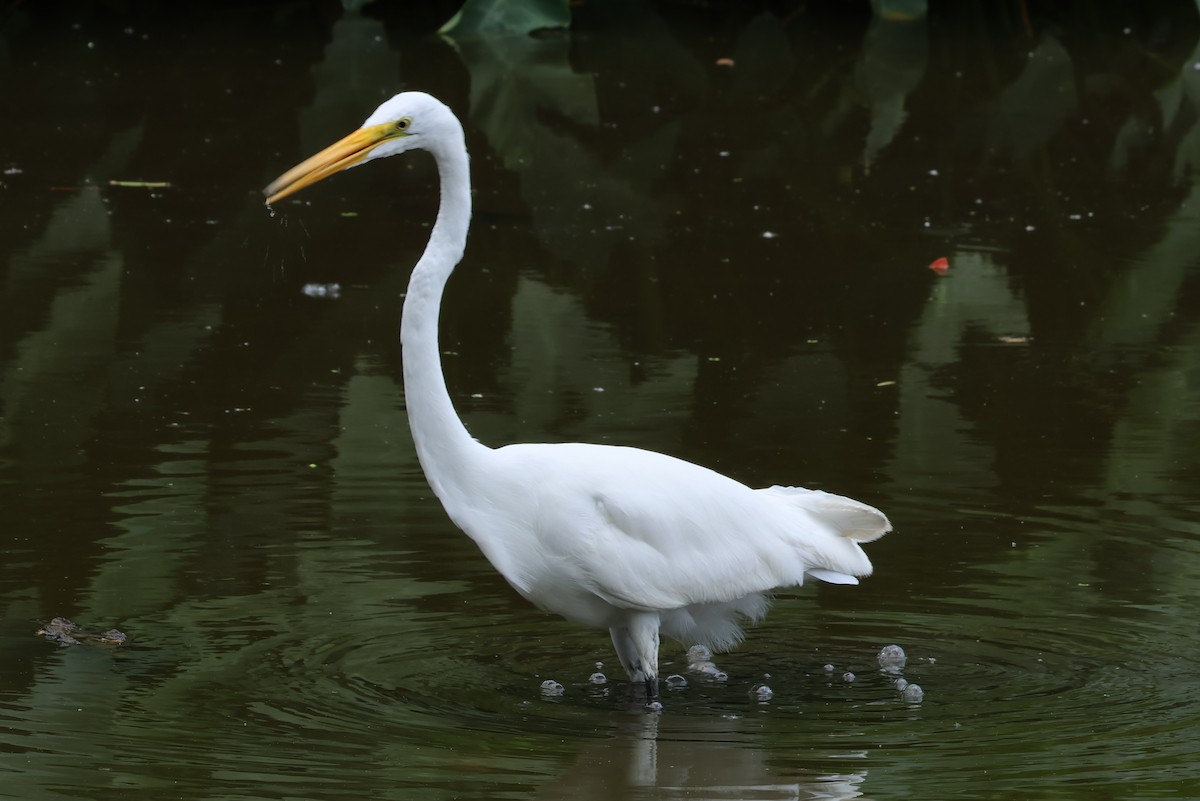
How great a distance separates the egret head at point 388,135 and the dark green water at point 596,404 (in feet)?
3.97

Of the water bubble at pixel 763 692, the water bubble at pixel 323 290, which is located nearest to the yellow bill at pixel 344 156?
the water bubble at pixel 763 692

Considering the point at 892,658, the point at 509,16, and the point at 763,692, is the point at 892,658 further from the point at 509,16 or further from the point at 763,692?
the point at 509,16

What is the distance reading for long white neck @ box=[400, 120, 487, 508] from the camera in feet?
14.6

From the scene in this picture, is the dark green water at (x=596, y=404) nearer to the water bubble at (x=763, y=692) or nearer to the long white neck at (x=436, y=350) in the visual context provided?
the water bubble at (x=763, y=692)

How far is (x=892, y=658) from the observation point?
479cm

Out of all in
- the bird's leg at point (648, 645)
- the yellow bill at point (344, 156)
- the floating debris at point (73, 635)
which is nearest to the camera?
the yellow bill at point (344, 156)

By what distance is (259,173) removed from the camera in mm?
10211

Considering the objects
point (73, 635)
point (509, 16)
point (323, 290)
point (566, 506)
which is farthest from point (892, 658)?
point (509, 16)

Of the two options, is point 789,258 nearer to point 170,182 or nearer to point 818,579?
point 170,182

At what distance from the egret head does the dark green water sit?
1.21m

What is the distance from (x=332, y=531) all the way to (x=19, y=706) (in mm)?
1414

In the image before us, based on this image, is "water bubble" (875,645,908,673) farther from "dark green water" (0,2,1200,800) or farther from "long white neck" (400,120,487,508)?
"long white neck" (400,120,487,508)

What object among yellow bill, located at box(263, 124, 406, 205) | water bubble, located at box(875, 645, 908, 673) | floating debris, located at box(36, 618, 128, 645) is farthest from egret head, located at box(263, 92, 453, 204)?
water bubble, located at box(875, 645, 908, 673)

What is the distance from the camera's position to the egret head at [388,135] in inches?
175
